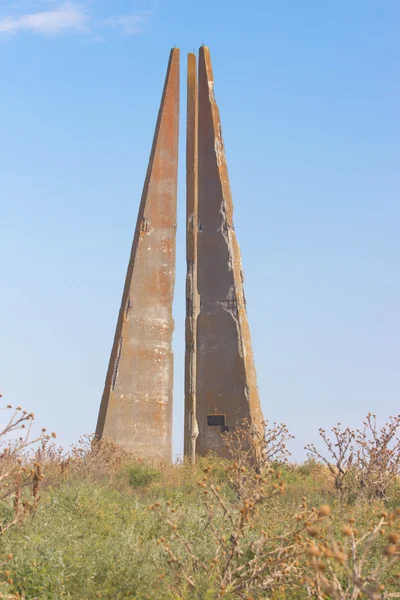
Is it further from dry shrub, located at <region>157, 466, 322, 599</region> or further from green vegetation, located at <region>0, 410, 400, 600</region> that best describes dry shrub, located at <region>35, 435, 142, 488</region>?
dry shrub, located at <region>157, 466, 322, 599</region>

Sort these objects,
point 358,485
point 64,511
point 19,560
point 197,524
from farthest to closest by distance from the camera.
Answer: point 358,485
point 64,511
point 197,524
point 19,560

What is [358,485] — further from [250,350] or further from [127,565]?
[127,565]

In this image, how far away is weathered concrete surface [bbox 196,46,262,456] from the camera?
49.7ft

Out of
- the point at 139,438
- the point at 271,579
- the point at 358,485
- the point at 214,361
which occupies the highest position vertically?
the point at 214,361

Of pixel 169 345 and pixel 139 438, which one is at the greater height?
pixel 169 345

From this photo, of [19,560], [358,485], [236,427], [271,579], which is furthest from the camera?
[236,427]

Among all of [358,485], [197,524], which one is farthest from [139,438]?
[197,524]

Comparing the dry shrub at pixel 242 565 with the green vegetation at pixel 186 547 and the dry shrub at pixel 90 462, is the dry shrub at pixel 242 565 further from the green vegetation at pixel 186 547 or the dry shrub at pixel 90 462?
the dry shrub at pixel 90 462

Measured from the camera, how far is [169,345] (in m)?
15.5

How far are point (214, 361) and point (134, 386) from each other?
1.57 metres

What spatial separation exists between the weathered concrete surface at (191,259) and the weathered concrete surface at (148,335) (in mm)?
302

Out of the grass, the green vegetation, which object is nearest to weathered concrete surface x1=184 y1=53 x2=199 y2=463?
the green vegetation

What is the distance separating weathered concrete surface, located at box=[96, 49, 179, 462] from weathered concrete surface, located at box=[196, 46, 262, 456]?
0.59 meters

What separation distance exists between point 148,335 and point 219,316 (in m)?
1.39
